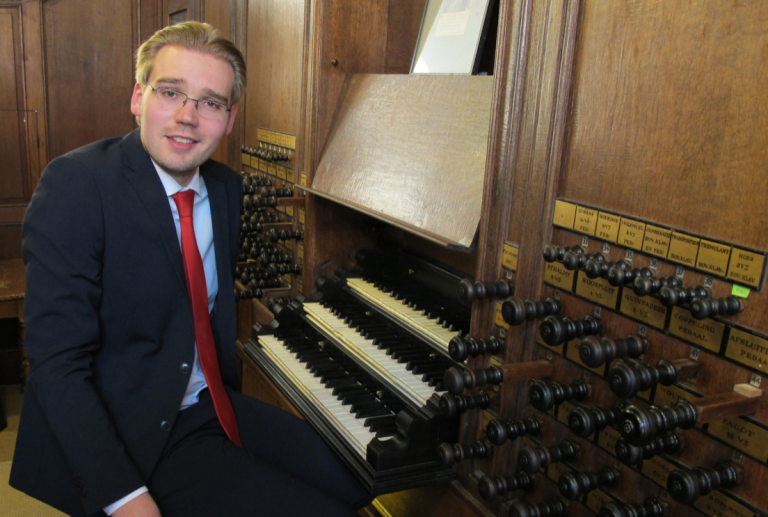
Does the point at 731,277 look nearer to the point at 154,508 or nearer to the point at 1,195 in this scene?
the point at 154,508

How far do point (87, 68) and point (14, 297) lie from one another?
1807 millimetres

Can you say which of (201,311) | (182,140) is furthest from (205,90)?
(201,311)

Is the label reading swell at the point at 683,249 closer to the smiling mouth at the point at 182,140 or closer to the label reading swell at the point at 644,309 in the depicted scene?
the label reading swell at the point at 644,309

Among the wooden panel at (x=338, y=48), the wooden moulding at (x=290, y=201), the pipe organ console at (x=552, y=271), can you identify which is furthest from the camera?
the wooden moulding at (x=290, y=201)

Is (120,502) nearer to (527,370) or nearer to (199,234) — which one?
(199,234)

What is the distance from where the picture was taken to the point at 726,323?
1.19 metres

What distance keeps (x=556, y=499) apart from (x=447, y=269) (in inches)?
45.9

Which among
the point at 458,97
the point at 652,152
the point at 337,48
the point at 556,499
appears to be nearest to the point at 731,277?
the point at 652,152

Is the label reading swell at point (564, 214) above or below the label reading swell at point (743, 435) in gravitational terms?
above

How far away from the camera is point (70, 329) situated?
5.07 ft

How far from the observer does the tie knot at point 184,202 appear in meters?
1.84

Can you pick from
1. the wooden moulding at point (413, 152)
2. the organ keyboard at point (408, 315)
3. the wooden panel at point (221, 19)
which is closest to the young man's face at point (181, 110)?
the wooden moulding at point (413, 152)

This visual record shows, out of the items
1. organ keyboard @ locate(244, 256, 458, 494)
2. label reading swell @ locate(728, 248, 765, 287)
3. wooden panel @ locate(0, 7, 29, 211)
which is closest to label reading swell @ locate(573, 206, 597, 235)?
label reading swell @ locate(728, 248, 765, 287)

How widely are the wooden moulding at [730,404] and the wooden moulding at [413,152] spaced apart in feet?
2.66
